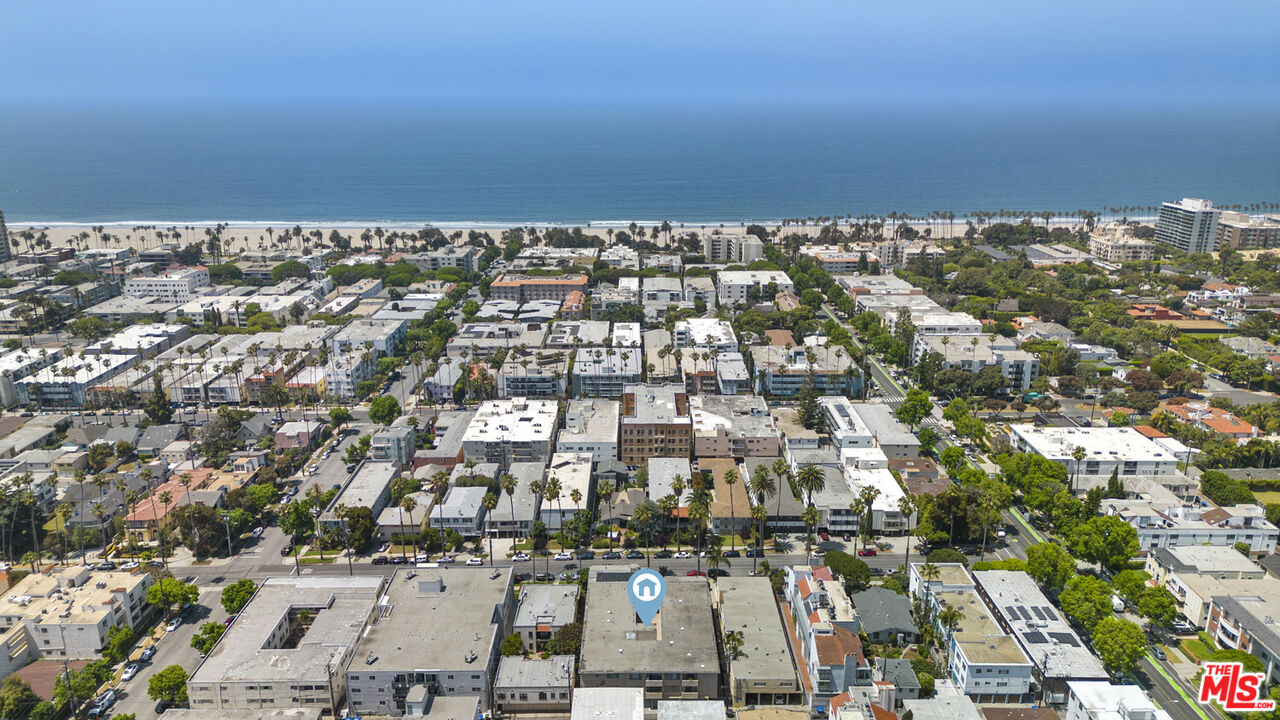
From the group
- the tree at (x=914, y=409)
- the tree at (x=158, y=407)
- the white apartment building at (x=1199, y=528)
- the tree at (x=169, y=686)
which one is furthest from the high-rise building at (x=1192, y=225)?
the tree at (x=169, y=686)

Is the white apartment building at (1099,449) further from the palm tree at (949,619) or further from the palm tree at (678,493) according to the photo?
the palm tree at (678,493)

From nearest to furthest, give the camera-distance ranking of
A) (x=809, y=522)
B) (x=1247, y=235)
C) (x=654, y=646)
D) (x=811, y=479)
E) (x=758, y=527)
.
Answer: (x=654, y=646) → (x=809, y=522) → (x=811, y=479) → (x=758, y=527) → (x=1247, y=235)

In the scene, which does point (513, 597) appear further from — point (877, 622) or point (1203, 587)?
point (1203, 587)

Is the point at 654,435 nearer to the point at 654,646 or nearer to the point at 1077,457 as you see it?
the point at 654,646

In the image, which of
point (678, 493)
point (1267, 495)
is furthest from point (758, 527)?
point (1267, 495)

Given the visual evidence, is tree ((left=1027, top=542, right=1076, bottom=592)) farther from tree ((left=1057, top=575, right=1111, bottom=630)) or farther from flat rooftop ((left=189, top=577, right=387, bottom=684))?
flat rooftop ((left=189, top=577, right=387, bottom=684))

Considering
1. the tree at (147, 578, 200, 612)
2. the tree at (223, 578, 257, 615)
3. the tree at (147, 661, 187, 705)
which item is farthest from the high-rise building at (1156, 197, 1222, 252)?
the tree at (147, 661, 187, 705)
